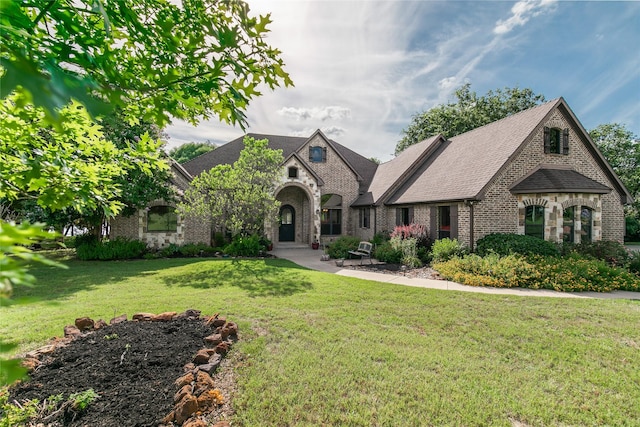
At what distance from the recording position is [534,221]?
13.5 meters

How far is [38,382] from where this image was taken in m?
3.77

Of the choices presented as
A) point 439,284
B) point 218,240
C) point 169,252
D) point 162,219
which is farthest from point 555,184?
point 162,219

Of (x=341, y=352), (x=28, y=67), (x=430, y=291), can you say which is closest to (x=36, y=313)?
(x=341, y=352)

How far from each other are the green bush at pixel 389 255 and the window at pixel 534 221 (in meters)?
5.76

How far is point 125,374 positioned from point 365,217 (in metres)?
18.8

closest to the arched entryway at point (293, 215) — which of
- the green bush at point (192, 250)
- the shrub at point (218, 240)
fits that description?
the shrub at point (218, 240)

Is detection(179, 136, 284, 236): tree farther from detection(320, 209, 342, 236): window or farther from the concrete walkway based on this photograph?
detection(320, 209, 342, 236): window

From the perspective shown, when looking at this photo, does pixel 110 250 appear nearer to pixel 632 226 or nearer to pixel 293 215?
pixel 293 215

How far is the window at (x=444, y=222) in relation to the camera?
14.7 metres

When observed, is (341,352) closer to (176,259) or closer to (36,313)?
(36,313)

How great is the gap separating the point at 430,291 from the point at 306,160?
1533 centimetres

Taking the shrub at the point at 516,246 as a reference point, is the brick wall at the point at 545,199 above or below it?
above

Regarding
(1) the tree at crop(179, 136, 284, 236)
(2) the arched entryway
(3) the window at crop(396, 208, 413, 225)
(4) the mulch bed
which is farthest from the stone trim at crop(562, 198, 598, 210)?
(2) the arched entryway

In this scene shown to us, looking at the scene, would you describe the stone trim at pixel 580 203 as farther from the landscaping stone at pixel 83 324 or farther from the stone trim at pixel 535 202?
the landscaping stone at pixel 83 324
